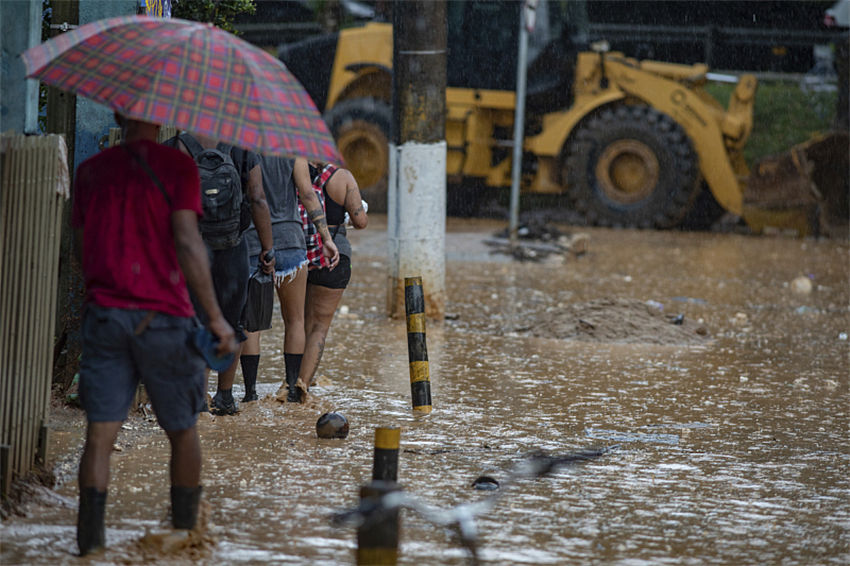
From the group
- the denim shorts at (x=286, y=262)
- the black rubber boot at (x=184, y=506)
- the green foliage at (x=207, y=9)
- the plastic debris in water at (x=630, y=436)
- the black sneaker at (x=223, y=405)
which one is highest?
the green foliage at (x=207, y=9)

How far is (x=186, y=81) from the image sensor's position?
4.32 meters

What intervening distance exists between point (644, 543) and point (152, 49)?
8.44ft

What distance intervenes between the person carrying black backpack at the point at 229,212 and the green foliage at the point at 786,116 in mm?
19925

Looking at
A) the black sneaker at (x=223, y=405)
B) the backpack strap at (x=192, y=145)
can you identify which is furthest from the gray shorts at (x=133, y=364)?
the black sneaker at (x=223, y=405)

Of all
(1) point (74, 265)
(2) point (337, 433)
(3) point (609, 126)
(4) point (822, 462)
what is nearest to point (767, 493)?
(4) point (822, 462)

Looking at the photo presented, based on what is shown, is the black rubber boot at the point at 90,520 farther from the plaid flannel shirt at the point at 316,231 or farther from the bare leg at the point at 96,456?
the plaid flannel shirt at the point at 316,231

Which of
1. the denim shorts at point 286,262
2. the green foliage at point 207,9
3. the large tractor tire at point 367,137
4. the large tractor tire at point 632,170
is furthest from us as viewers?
the large tractor tire at point 367,137

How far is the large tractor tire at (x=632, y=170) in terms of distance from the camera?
65.3 ft

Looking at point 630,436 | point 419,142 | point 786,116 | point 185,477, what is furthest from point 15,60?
point 786,116

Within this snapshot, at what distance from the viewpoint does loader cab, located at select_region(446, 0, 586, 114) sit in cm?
2047

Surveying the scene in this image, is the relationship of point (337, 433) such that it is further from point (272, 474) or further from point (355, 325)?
point (355, 325)

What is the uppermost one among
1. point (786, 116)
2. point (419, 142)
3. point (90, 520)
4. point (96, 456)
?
point (786, 116)

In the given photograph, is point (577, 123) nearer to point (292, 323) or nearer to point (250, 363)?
point (292, 323)

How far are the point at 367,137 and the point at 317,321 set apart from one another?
45.9 feet
